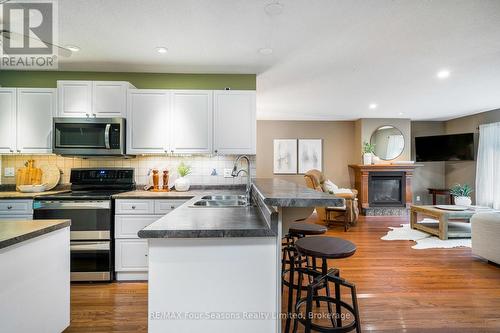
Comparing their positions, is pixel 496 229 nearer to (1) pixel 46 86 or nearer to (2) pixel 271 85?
(2) pixel 271 85

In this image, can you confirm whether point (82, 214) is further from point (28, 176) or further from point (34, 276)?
point (34, 276)

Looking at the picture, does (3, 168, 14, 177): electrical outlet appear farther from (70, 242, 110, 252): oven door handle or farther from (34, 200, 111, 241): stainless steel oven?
(70, 242, 110, 252): oven door handle

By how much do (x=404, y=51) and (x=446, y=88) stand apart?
2.04 m

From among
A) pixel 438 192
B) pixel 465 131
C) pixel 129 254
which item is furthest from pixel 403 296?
pixel 465 131

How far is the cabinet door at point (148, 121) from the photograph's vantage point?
3256 mm

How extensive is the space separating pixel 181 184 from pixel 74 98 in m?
1.65

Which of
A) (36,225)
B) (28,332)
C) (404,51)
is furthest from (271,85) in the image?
(28,332)

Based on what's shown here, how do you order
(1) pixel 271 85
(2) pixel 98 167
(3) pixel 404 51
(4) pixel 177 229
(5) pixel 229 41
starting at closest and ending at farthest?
(4) pixel 177 229 < (5) pixel 229 41 < (3) pixel 404 51 < (2) pixel 98 167 < (1) pixel 271 85

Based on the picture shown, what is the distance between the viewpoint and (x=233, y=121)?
11.0ft

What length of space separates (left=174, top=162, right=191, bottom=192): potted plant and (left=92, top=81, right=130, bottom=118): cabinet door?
993 mm

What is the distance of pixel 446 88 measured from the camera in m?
4.24

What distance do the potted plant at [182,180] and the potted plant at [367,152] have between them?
16.2ft

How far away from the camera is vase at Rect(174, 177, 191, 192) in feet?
11.0

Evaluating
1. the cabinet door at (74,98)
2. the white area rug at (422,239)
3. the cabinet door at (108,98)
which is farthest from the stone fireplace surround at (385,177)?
the cabinet door at (74,98)
